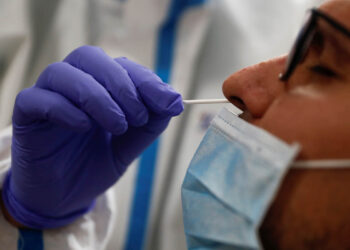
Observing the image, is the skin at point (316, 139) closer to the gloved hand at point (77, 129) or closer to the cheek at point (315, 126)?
the cheek at point (315, 126)

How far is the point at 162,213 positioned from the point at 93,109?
0.60 m

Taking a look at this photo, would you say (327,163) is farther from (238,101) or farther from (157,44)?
(157,44)

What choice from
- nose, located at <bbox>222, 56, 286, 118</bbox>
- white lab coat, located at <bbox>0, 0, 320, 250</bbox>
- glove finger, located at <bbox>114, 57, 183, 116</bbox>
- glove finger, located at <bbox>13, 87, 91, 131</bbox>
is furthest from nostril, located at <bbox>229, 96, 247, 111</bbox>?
white lab coat, located at <bbox>0, 0, 320, 250</bbox>

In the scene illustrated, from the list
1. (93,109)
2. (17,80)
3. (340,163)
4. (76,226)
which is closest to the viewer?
(340,163)

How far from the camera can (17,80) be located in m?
1.17

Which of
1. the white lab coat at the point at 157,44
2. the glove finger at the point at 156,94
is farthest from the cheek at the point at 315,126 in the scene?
the white lab coat at the point at 157,44

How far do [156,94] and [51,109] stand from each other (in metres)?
0.21

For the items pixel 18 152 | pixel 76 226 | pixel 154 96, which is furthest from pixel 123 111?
pixel 76 226

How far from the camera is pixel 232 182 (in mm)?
556

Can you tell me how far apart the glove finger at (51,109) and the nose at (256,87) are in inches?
10.9

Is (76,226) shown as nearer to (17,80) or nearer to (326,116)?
(17,80)

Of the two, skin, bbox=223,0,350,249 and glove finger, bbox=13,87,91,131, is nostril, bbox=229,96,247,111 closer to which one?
skin, bbox=223,0,350,249

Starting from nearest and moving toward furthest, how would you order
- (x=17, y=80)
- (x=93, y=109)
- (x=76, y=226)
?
1. (x=93, y=109)
2. (x=76, y=226)
3. (x=17, y=80)

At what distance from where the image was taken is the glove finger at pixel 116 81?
2.40 feet
